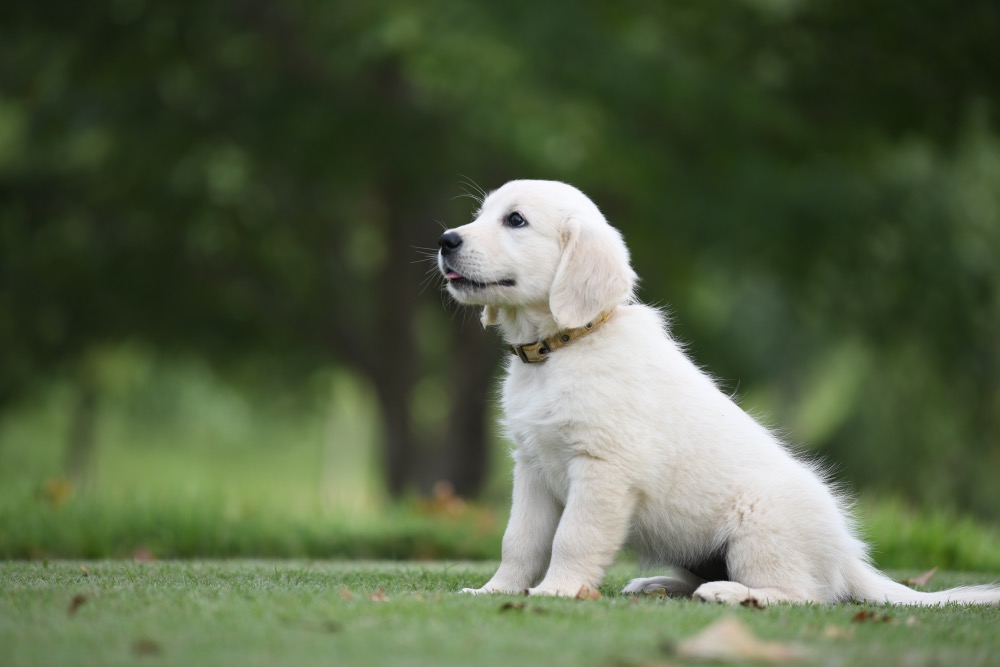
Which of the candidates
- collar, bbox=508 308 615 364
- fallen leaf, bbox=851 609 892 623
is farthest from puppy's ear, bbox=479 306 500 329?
fallen leaf, bbox=851 609 892 623

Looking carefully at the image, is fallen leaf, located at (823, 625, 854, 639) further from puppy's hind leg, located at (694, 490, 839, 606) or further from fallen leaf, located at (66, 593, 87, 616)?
fallen leaf, located at (66, 593, 87, 616)

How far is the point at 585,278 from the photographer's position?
474cm

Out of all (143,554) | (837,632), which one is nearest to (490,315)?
(837,632)

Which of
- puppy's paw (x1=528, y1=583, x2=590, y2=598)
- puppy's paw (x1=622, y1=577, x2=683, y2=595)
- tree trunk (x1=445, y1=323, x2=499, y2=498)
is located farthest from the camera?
tree trunk (x1=445, y1=323, x2=499, y2=498)

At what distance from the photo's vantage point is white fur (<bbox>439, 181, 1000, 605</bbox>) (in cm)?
450

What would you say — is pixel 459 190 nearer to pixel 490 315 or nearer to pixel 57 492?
pixel 57 492

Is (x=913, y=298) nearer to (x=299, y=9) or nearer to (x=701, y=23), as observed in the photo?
(x=701, y=23)

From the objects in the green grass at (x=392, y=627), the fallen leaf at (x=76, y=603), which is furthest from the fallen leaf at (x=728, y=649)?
the fallen leaf at (x=76, y=603)

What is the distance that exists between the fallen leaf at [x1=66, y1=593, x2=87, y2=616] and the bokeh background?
14.9ft

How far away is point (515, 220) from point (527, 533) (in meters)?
1.28

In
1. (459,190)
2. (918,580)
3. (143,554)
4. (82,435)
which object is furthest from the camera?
(82,435)

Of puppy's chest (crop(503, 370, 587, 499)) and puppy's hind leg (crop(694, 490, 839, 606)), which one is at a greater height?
puppy's chest (crop(503, 370, 587, 499))

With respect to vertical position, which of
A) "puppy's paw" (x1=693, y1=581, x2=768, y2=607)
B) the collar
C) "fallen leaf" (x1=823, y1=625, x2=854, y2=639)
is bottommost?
"puppy's paw" (x1=693, y1=581, x2=768, y2=607)

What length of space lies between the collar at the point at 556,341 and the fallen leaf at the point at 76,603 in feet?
6.36
